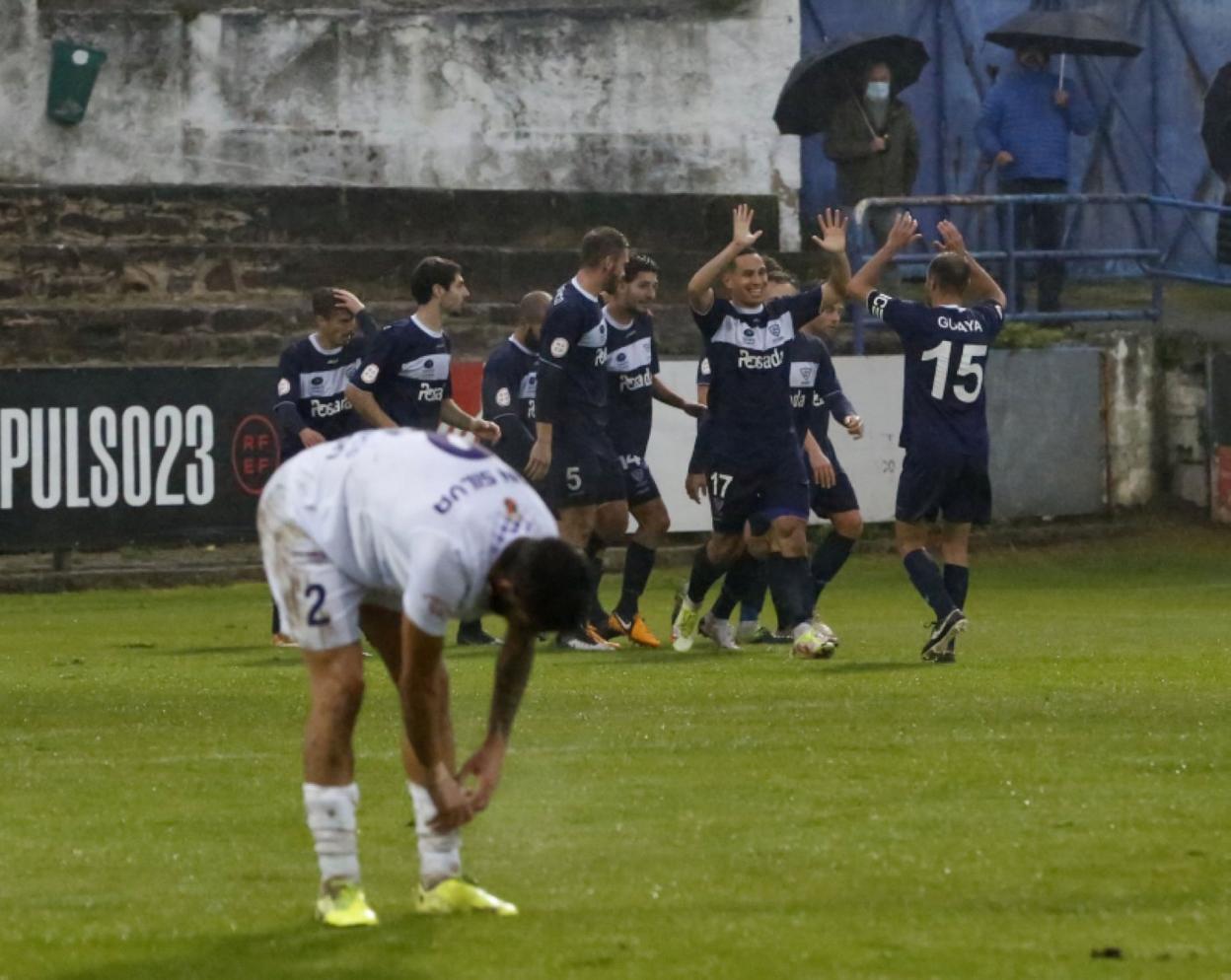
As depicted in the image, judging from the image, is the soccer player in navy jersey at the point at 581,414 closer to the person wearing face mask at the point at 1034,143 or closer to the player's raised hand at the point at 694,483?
the player's raised hand at the point at 694,483

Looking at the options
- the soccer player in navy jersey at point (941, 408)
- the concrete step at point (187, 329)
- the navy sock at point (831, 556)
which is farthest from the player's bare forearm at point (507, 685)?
the concrete step at point (187, 329)

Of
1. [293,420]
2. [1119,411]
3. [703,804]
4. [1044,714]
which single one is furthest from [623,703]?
[1119,411]

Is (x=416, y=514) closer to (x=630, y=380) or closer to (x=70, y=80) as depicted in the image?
(x=630, y=380)

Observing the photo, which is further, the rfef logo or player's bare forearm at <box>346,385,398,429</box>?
the rfef logo

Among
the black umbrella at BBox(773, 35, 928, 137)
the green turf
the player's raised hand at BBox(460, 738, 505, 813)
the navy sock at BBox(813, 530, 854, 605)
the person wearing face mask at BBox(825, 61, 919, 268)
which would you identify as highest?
the black umbrella at BBox(773, 35, 928, 137)

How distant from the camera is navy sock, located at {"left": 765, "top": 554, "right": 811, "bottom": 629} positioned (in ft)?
47.3

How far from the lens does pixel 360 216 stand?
2531 cm

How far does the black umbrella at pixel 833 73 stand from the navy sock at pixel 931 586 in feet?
45.0

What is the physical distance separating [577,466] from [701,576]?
101 cm

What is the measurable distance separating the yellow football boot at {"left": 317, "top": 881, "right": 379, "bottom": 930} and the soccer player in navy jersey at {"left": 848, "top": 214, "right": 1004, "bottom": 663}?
710cm

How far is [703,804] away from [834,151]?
717 inches

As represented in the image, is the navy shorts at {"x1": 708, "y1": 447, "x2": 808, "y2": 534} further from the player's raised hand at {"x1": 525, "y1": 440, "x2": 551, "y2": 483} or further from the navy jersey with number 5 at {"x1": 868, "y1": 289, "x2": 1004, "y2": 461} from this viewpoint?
the player's raised hand at {"x1": 525, "y1": 440, "x2": 551, "y2": 483}

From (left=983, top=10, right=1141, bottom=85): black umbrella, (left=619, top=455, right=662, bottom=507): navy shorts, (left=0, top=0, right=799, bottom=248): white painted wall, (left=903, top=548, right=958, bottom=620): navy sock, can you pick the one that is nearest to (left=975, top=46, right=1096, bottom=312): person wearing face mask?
(left=983, top=10, right=1141, bottom=85): black umbrella

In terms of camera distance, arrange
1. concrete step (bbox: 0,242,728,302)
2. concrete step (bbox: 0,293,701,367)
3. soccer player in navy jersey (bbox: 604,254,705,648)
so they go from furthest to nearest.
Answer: concrete step (bbox: 0,242,728,302), concrete step (bbox: 0,293,701,367), soccer player in navy jersey (bbox: 604,254,705,648)
